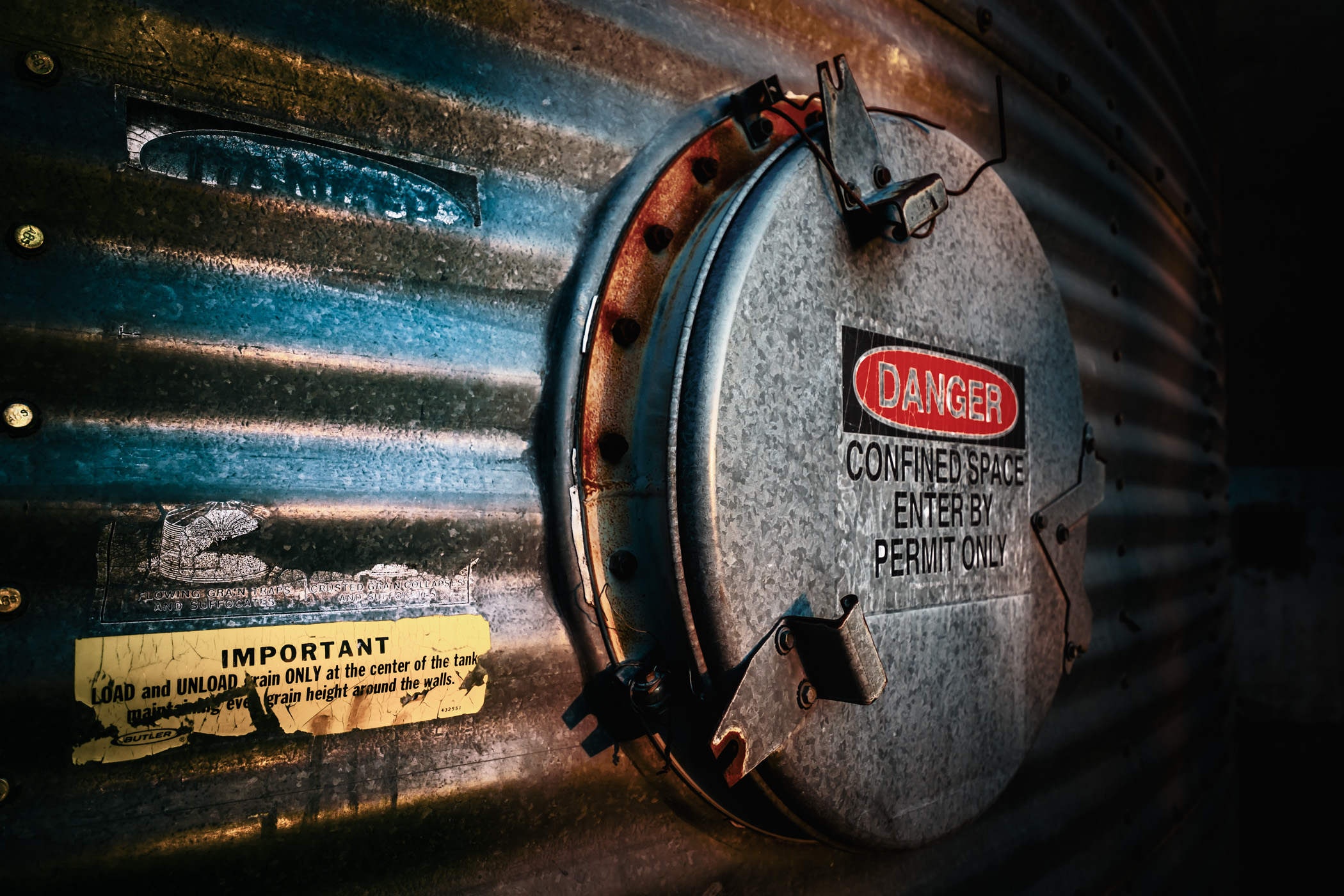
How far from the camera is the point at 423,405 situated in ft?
2.71

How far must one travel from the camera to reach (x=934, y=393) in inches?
44.2

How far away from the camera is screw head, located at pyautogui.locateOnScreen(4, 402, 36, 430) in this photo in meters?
0.64

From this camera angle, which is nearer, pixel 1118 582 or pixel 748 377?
pixel 748 377

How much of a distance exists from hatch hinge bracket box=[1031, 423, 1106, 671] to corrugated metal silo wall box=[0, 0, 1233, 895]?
45 centimetres

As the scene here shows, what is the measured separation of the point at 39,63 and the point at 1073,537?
1501 millimetres

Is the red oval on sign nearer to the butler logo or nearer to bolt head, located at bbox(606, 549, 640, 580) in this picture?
the butler logo

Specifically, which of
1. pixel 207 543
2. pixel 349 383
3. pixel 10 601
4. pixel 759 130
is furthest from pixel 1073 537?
pixel 10 601

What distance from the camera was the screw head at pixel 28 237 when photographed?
65 cm

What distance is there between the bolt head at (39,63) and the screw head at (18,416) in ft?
0.90

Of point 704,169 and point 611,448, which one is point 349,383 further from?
point 704,169

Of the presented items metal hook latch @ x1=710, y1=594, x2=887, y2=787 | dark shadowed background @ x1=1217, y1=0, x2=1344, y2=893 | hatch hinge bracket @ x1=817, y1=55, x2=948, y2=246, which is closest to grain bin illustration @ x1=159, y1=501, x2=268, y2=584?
metal hook latch @ x1=710, y1=594, x2=887, y2=787

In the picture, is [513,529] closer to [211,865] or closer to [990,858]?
[211,865]

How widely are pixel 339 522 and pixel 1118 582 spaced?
183cm

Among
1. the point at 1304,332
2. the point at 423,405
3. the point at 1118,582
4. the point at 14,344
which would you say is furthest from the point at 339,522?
the point at 1304,332
